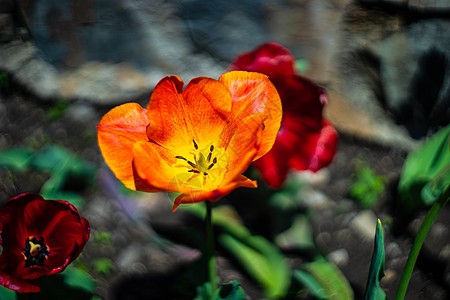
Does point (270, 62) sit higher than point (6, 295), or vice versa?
point (270, 62)

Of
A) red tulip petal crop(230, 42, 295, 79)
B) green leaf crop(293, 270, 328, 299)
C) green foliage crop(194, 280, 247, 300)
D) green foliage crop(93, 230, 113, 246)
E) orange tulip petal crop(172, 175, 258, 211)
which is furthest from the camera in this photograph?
green foliage crop(93, 230, 113, 246)

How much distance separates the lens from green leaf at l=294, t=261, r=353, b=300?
3.73 feet

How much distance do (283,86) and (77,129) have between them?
3.69 ft

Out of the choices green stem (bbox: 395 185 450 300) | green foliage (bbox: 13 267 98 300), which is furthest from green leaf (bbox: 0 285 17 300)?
green stem (bbox: 395 185 450 300)

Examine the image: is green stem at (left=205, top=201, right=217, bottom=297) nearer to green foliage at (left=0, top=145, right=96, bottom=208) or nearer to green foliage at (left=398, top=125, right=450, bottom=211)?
green foliage at (left=0, top=145, right=96, bottom=208)

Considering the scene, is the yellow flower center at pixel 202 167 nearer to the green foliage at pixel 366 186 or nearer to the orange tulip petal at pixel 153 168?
the orange tulip petal at pixel 153 168

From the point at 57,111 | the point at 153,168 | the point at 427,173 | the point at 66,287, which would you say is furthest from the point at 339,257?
the point at 57,111

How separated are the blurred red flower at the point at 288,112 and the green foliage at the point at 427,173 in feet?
1.62

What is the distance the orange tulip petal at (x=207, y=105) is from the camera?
0.71 m

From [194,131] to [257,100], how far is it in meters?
0.14

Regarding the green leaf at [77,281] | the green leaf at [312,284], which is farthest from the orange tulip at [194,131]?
the green leaf at [312,284]

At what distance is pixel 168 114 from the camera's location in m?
0.73

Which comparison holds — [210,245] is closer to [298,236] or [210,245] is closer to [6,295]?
[6,295]

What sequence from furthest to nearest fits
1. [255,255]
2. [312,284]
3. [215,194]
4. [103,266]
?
[103,266] < [255,255] < [312,284] < [215,194]
